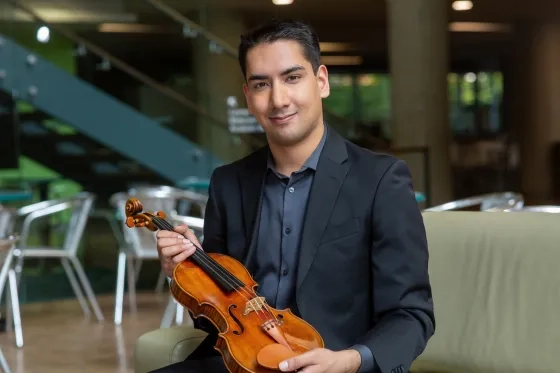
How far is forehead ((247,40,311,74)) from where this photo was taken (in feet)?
6.49

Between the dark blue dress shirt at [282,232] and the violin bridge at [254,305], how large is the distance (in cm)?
15

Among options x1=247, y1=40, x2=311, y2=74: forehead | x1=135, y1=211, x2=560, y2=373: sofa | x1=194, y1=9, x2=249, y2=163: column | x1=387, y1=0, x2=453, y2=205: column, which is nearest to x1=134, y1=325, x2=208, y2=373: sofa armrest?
x1=135, y1=211, x2=560, y2=373: sofa

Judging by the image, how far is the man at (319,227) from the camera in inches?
74.7

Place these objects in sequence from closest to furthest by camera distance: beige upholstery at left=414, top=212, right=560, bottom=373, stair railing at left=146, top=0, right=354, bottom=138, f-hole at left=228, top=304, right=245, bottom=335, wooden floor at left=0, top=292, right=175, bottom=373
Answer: f-hole at left=228, top=304, right=245, bottom=335 → beige upholstery at left=414, top=212, right=560, bottom=373 → wooden floor at left=0, top=292, right=175, bottom=373 → stair railing at left=146, top=0, right=354, bottom=138

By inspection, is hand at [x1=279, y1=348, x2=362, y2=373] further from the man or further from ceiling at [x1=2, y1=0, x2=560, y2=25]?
ceiling at [x1=2, y1=0, x2=560, y2=25]

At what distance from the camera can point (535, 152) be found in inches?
359

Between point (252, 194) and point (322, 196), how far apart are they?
18cm

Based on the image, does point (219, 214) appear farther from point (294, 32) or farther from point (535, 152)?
point (535, 152)

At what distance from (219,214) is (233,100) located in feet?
22.1

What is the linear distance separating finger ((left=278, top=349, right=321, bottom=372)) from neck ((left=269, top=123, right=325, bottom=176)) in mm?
513

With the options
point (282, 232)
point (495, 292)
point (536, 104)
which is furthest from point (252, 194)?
point (536, 104)

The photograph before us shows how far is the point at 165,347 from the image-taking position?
233 cm

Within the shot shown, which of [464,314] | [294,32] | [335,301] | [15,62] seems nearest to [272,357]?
[335,301]

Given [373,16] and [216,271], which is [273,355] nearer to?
[216,271]
